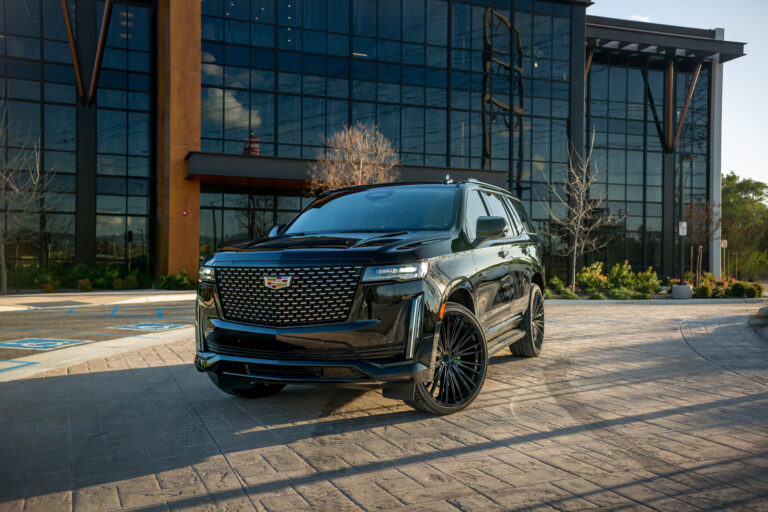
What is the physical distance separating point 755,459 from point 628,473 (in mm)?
990

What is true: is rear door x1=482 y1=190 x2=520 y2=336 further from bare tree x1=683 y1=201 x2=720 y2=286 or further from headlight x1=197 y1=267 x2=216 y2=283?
bare tree x1=683 y1=201 x2=720 y2=286

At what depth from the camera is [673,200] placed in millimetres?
38594

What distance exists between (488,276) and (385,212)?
119 centimetres

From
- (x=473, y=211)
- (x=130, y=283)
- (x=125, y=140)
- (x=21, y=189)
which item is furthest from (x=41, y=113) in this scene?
(x=473, y=211)

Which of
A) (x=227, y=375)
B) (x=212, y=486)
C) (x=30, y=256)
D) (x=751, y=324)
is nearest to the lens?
(x=212, y=486)

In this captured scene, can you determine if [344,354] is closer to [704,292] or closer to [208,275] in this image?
[208,275]

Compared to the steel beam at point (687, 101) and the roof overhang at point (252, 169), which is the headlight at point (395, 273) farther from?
the steel beam at point (687, 101)

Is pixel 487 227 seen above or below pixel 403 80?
below

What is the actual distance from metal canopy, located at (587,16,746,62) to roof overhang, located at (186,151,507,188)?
56.0 ft

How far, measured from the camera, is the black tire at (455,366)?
4.77m

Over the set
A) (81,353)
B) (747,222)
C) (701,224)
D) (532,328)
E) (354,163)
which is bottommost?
(81,353)

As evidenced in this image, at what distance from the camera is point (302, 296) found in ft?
14.5

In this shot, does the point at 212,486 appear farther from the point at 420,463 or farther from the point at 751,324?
the point at 751,324

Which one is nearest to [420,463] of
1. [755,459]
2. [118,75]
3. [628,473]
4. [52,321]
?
[628,473]
